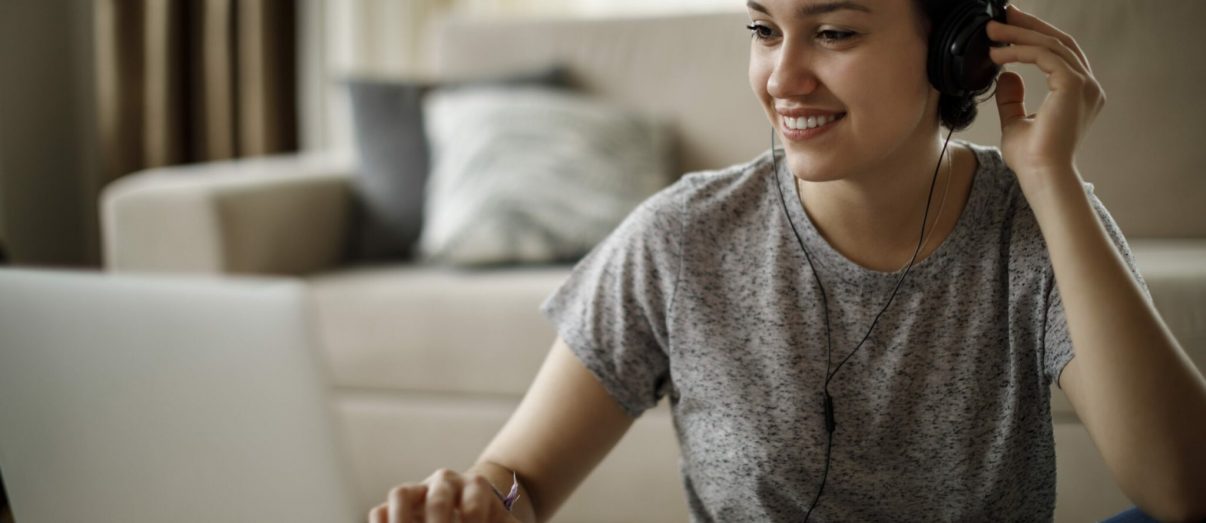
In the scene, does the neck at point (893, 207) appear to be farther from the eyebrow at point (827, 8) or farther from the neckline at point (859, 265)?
the eyebrow at point (827, 8)

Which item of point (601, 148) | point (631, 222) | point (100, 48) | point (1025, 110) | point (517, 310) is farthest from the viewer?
point (100, 48)

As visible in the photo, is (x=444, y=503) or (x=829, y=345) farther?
(x=829, y=345)

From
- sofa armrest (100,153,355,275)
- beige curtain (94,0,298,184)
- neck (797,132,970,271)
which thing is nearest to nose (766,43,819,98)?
neck (797,132,970,271)

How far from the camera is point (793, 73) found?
785 millimetres

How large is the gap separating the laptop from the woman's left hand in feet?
1.71

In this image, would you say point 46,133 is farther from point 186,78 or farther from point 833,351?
point 833,351

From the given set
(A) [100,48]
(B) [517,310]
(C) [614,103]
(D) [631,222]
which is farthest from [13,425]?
(A) [100,48]

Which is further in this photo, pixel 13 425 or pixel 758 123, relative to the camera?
pixel 758 123

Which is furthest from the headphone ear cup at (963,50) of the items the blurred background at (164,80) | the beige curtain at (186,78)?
the beige curtain at (186,78)

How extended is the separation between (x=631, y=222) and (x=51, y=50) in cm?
259

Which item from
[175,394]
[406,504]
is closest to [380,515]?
[406,504]

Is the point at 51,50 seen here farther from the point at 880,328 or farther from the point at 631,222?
the point at 880,328

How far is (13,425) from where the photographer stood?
578mm

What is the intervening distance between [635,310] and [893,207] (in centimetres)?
22
